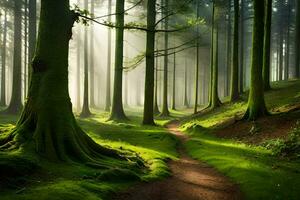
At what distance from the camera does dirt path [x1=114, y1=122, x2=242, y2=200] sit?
→ 33.3 feet

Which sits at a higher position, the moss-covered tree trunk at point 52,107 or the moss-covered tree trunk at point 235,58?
the moss-covered tree trunk at point 235,58

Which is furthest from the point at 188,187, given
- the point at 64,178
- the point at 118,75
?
the point at 118,75

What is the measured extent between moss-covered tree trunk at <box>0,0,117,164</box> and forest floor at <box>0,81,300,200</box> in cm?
66

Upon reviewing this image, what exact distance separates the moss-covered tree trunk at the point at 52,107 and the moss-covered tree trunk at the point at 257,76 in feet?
35.0

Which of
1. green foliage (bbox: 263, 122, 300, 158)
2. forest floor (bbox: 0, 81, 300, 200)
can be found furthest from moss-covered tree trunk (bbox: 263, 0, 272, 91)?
green foliage (bbox: 263, 122, 300, 158)

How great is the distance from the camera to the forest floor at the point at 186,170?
9.32 m

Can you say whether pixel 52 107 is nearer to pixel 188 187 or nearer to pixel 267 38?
pixel 188 187

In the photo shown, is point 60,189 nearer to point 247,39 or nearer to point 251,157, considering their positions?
point 251,157

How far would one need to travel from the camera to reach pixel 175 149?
18797mm

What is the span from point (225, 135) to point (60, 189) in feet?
45.6

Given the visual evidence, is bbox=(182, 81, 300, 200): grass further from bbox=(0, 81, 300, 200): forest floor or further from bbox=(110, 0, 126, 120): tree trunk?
bbox=(110, 0, 126, 120): tree trunk

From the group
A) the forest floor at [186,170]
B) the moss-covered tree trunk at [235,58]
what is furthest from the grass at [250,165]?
the moss-covered tree trunk at [235,58]

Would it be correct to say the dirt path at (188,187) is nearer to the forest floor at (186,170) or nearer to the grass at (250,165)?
the forest floor at (186,170)

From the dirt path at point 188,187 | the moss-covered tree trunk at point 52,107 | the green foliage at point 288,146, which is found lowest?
the dirt path at point 188,187
